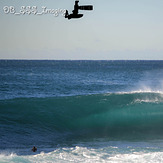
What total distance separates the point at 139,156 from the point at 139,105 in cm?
1042

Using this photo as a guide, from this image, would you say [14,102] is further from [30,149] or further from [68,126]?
[30,149]

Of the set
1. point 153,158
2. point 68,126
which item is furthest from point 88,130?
point 153,158

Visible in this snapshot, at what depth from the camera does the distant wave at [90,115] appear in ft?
56.5

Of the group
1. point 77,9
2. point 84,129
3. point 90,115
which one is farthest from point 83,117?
point 77,9

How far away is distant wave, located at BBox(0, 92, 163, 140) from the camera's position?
17219mm

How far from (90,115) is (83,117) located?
0.64 metres

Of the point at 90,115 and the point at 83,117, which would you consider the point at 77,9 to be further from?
the point at 90,115

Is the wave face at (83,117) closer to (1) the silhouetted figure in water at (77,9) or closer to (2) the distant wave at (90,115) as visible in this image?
(2) the distant wave at (90,115)

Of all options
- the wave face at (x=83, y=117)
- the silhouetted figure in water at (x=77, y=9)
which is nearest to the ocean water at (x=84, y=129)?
the wave face at (x=83, y=117)

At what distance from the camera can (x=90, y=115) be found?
2002cm

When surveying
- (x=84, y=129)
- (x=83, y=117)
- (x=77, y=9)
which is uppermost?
(x=77, y=9)

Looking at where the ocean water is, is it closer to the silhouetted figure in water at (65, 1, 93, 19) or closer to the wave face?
the wave face

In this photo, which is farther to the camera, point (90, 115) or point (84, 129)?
point (90, 115)

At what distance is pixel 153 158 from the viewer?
37.4ft
